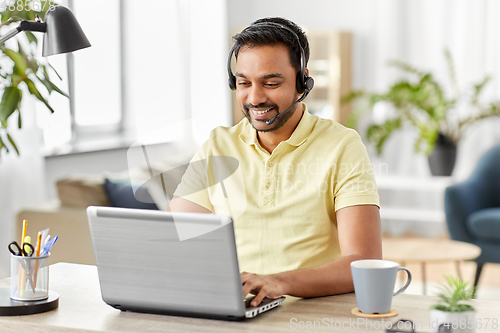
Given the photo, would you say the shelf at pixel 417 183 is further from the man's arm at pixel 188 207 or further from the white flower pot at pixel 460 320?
the white flower pot at pixel 460 320

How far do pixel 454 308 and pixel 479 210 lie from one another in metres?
2.77

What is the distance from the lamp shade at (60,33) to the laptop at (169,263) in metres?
0.35

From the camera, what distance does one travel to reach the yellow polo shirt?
1.38 metres

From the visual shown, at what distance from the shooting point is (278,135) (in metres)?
1.50

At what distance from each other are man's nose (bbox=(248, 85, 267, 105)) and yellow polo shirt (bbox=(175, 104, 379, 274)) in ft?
0.38

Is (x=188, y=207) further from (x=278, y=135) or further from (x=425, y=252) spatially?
(x=425, y=252)

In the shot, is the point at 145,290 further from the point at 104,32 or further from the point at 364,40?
the point at 364,40

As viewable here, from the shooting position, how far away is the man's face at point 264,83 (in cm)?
140

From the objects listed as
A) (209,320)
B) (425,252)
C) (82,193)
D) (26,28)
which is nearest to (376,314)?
(209,320)

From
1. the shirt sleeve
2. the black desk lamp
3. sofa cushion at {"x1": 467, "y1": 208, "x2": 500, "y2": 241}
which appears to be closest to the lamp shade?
the black desk lamp

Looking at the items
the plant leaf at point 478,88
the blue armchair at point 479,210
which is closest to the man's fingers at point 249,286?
the blue armchair at point 479,210

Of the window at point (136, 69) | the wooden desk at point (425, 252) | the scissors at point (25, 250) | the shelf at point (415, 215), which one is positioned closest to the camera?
the scissors at point (25, 250)

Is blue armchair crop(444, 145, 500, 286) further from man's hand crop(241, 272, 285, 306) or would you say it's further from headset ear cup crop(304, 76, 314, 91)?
man's hand crop(241, 272, 285, 306)

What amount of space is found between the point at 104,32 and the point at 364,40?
2.17 meters
